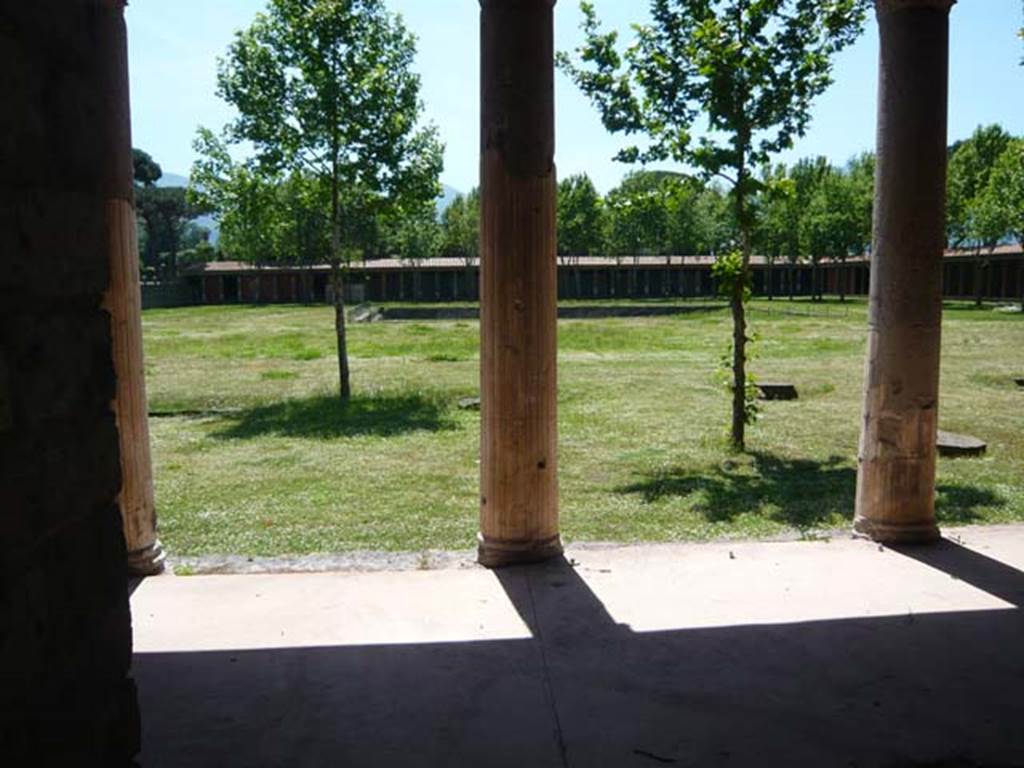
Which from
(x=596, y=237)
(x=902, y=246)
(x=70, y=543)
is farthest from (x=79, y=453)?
(x=596, y=237)

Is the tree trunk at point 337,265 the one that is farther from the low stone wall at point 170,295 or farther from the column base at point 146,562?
the low stone wall at point 170,295

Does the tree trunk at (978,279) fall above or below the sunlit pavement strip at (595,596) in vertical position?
above

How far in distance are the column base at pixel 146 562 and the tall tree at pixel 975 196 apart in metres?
53.2

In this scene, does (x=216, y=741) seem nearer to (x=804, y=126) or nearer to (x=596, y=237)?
(x=804, y=126)

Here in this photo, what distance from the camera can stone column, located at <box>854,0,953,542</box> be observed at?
230 inches

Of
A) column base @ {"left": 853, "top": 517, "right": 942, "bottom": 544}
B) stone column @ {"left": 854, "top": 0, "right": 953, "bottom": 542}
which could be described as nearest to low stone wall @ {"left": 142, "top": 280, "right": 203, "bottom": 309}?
stone column @ {"left": 854, "top": 0, "right": 953, "bottom": 542}

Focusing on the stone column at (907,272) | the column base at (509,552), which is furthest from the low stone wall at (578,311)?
the column base at (509,552)

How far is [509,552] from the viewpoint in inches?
225

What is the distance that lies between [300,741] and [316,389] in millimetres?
15453

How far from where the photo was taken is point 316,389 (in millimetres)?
18469

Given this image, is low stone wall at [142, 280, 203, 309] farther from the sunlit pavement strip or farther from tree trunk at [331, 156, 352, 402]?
the sunlit pavement strip

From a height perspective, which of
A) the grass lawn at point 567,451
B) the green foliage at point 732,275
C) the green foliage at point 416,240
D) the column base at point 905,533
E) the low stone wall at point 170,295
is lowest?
the grass lawn at point 567,451

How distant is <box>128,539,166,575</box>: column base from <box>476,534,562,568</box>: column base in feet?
7.05

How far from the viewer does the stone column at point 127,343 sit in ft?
18.1
